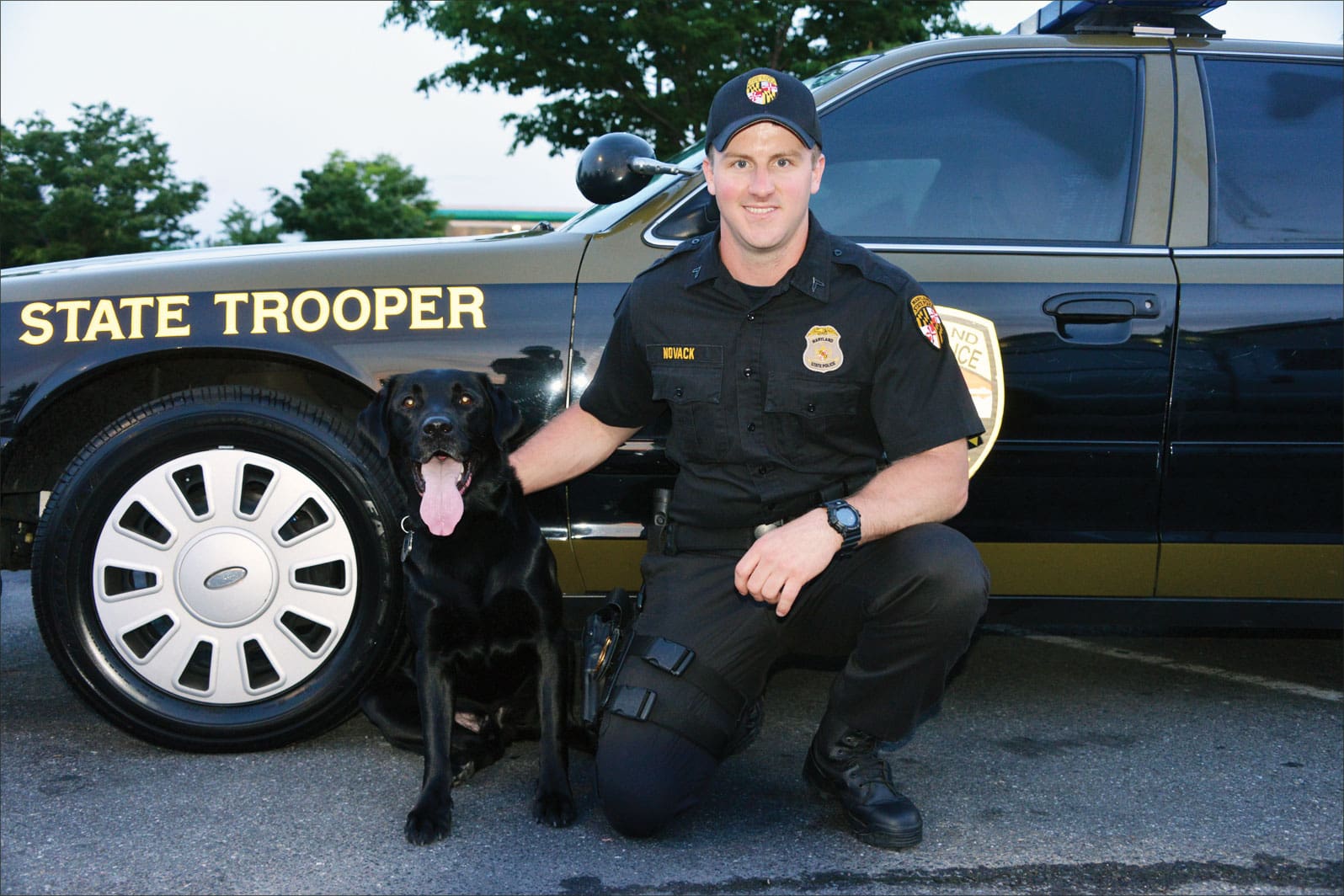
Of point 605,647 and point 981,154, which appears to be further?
point 981,154

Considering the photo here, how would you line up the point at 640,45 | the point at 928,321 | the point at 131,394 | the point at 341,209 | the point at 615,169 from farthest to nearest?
the point at 341,209, the point at 640,45, the point at 131,394, the point at 615,169, the point at 928,321

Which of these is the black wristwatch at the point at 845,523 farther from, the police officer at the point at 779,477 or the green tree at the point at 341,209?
the green tree at the point at 341,209

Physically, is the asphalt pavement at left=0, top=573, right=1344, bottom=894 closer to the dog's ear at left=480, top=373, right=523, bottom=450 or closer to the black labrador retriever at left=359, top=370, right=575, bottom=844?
the black labrador retriever at left=359, top=370, right=575, bottom=844

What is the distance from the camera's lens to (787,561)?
2.28 meters

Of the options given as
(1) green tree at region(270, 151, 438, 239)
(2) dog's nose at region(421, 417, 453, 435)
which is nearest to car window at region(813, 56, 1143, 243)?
(2) dog's nose at region(421, 417, 453, 435)

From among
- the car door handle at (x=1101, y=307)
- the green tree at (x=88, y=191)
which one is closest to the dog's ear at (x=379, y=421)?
the car door handle at (x=1101, y=307)

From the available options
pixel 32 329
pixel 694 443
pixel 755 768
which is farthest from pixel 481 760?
pixel 32 329

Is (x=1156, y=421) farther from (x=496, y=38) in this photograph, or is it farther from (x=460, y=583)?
(x=496, y=38)

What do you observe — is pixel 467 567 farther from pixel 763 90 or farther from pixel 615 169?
pixel 763 90

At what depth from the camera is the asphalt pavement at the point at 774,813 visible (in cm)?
216

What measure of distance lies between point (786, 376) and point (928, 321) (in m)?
0.29

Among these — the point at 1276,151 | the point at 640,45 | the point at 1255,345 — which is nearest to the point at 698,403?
the point at 1255,345

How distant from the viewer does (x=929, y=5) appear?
49.9 ft

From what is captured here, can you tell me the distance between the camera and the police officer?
230 cm
